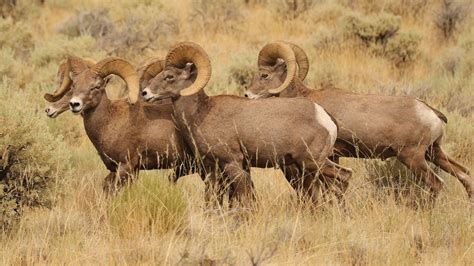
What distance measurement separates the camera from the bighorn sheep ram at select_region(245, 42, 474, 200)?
808cm

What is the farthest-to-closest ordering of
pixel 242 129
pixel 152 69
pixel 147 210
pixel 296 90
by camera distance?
pixel 296 90 → pixel 152 69 → pixel 242 129 → pixel 147 210

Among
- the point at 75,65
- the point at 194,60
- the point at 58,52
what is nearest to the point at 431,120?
the point at 194,60

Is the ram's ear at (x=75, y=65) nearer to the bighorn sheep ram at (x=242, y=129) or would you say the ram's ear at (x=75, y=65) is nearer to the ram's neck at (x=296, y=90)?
the bighorn sheep ram at (x=242, y=129)

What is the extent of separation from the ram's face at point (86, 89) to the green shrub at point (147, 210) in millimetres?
1401

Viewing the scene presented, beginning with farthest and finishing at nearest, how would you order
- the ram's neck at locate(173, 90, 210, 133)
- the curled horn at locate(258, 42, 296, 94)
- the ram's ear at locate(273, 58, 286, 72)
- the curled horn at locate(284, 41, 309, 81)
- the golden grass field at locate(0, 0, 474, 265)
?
1. the curled horn at locate(284, 41, 309, 81)
2. the ram's ear at locate(273, 58, 286, 72)
3. the curled horn at locate(258, 42, 296, 94)
4. the ram's neck at locate(173, 90, 210, 133)
5. the golden grass field at locate(0, 0, 474, 265)

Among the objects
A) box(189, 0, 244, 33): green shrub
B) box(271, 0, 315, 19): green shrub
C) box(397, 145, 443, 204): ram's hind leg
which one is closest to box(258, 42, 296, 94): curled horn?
A: box(397, 145, 443, 204): ram's hind leg

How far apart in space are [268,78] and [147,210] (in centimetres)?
269

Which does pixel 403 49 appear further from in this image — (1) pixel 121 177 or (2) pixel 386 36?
(1) pixel 121 177

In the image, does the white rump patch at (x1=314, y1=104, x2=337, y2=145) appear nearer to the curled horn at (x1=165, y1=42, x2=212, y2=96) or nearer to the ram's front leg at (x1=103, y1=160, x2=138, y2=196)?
the curled horn at (x1=165, y1=42, x2=212, y2=96)

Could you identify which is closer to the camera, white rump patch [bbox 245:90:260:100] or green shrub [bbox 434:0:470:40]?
white rump patch [bbox 245:90:260:100]

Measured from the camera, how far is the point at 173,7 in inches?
842

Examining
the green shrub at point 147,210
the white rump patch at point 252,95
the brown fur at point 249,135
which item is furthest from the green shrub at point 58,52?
the green shrub at point 147,210

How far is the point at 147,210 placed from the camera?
671 cm

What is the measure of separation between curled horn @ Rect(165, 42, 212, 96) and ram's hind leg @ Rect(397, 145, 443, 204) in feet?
6.89
